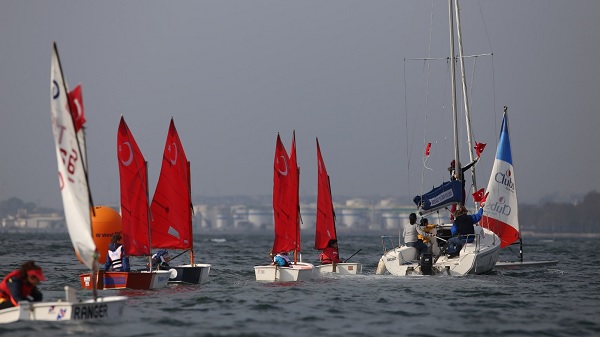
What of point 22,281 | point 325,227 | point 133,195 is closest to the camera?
point 22,281

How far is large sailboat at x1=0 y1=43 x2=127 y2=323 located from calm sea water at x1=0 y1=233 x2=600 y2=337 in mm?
268

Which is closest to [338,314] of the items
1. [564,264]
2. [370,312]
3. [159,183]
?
[370,312]

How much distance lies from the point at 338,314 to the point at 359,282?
28.9 feet

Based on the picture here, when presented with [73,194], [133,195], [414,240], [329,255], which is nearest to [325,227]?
[329,255]

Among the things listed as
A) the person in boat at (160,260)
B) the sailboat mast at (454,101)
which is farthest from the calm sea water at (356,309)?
the sailboat mast at (454,101)

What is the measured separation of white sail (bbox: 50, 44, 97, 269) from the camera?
19.7 metres

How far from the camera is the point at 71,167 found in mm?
19984

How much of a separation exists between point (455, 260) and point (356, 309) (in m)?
10.2

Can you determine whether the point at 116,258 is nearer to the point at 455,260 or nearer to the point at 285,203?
the point at 285,203

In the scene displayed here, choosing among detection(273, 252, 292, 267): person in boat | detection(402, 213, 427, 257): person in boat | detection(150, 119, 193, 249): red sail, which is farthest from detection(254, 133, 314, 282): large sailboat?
detection(402, 213, 427, 257): person in boat

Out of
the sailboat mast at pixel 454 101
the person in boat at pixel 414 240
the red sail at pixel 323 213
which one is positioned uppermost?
the sailboat mast at pixel 454 101

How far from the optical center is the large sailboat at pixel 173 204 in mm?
31969

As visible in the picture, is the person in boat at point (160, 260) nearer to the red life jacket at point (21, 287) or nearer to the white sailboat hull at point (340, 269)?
the white sailboat hull at point (340, 269)

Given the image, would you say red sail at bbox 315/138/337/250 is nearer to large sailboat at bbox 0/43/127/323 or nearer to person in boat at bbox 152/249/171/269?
person in boat at bbox 152/249/171/269
